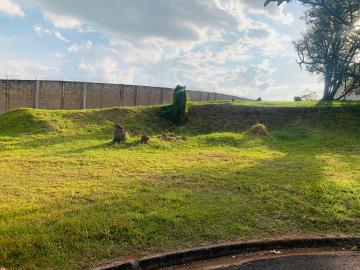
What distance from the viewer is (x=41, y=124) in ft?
61.0

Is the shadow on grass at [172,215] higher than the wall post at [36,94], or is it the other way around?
the wall post at [36,94]

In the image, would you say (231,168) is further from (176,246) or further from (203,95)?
(203,95)

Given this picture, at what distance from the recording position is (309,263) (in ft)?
17.5

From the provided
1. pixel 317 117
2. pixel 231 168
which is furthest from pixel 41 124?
pixel 317 117

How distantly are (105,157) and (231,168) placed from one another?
3879mm

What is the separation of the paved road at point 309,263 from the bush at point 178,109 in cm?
1617

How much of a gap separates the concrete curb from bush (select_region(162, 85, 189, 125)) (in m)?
15.8

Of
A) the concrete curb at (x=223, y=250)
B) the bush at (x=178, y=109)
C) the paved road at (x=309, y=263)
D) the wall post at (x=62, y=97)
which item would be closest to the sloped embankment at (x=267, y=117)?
the bush at (x=178, y=109)

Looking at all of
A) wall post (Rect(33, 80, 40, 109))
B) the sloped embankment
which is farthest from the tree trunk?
wall post (Rect(33, 80, 40, 109))

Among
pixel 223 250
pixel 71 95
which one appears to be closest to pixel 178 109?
pixel 71 95

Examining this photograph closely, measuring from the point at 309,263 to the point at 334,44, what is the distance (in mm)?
24407

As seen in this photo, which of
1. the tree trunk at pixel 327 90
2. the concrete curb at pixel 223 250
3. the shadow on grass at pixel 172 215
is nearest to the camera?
the concrete curb at pixel 223 250

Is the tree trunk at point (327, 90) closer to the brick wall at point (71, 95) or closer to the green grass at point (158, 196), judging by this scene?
the brick wall at point (71, 95)

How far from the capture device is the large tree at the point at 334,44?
2127 centimetres
